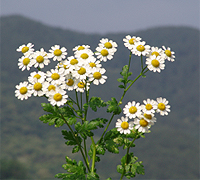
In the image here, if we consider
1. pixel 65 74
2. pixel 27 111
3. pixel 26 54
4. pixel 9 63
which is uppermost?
pixel 9 63

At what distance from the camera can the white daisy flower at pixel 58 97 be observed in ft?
6.63

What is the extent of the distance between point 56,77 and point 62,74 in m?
0.06

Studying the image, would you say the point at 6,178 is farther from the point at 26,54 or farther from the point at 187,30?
the point at 187,30

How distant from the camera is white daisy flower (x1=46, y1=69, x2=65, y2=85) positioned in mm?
2070

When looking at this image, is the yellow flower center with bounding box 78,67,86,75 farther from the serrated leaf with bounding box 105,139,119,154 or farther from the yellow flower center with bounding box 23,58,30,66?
the serrated leaf with bounding box 105,139,119,154

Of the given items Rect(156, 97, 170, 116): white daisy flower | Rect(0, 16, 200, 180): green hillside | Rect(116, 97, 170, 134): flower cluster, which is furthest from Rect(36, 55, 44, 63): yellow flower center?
Rect(0, 16, 200, 180): green hillside

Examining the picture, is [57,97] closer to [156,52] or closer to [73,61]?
[73,61]

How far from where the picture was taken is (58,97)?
2.02m

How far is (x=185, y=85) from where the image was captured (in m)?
106

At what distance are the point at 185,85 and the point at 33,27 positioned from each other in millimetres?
74096

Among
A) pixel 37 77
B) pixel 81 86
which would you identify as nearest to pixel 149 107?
pixel 81 86

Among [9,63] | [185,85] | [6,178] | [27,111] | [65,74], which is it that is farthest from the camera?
[185,85]

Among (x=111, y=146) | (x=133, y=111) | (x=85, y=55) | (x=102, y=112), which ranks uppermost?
(x=102, y=112)

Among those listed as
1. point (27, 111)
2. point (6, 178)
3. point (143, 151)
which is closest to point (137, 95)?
point (143, 151)
